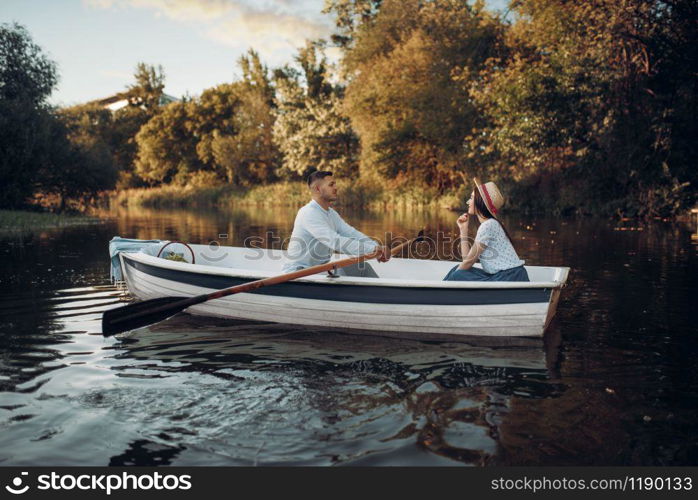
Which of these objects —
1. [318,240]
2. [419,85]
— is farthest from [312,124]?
[318,240]

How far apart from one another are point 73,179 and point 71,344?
19.6 metres

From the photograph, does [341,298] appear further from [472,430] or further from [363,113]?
[363,113]

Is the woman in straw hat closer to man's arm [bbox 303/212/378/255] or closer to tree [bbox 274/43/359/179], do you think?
man's arm [bbox 303/212/378/255]

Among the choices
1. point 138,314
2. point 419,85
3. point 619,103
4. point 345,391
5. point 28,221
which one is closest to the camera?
point 345,391

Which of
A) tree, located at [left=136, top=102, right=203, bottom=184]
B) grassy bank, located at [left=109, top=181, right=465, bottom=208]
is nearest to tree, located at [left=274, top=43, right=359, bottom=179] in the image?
grassy bank, located at [left=109, top=181, right=465, bottom=208]

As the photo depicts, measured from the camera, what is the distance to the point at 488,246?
5547 millimetres

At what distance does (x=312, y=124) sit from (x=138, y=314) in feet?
107

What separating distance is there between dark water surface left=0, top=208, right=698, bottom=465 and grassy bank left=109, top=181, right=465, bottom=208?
2070 cm

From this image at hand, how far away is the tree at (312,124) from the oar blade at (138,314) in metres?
30.0

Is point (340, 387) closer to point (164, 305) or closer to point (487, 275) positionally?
point (487, 275)

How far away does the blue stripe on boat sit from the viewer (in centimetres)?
524

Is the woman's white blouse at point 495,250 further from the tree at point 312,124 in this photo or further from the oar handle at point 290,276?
the tree at point 312,124

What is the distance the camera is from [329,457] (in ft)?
10.5

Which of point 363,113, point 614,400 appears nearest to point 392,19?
point 363,113
